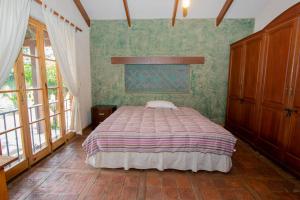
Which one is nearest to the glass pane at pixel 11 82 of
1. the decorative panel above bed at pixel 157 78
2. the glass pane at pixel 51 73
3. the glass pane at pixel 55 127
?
the glass pane at pixel 51 73

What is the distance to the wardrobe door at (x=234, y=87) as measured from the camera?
133 inches

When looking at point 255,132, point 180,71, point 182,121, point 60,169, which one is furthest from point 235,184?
point 180,71

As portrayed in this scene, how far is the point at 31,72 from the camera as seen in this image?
7.84ft

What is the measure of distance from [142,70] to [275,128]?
291 centimetres

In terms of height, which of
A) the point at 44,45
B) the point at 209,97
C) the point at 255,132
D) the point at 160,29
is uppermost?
the point at 160,29

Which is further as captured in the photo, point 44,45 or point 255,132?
point 255,132

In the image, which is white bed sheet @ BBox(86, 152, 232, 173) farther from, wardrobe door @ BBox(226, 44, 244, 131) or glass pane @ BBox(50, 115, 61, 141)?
wardrobe door @ BBox(226, 44, 244, 131)

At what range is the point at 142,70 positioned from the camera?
4133 mm

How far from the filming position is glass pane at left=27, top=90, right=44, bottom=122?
7.74 feet

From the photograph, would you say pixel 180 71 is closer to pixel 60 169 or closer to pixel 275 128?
pixel 275 128

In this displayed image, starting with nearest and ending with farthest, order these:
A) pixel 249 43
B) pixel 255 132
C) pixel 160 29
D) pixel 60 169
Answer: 1. pixel 60 169
2. pixel 255 132
3. pixel 249 43
4. pixel 160 29

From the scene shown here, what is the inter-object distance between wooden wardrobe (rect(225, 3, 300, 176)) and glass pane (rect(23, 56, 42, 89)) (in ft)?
11.5

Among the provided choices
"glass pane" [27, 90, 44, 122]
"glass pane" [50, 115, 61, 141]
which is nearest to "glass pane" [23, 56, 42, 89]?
"glass pane" [27, 90, 44, 122]

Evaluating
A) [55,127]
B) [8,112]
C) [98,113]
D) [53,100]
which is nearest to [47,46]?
[53,100]
